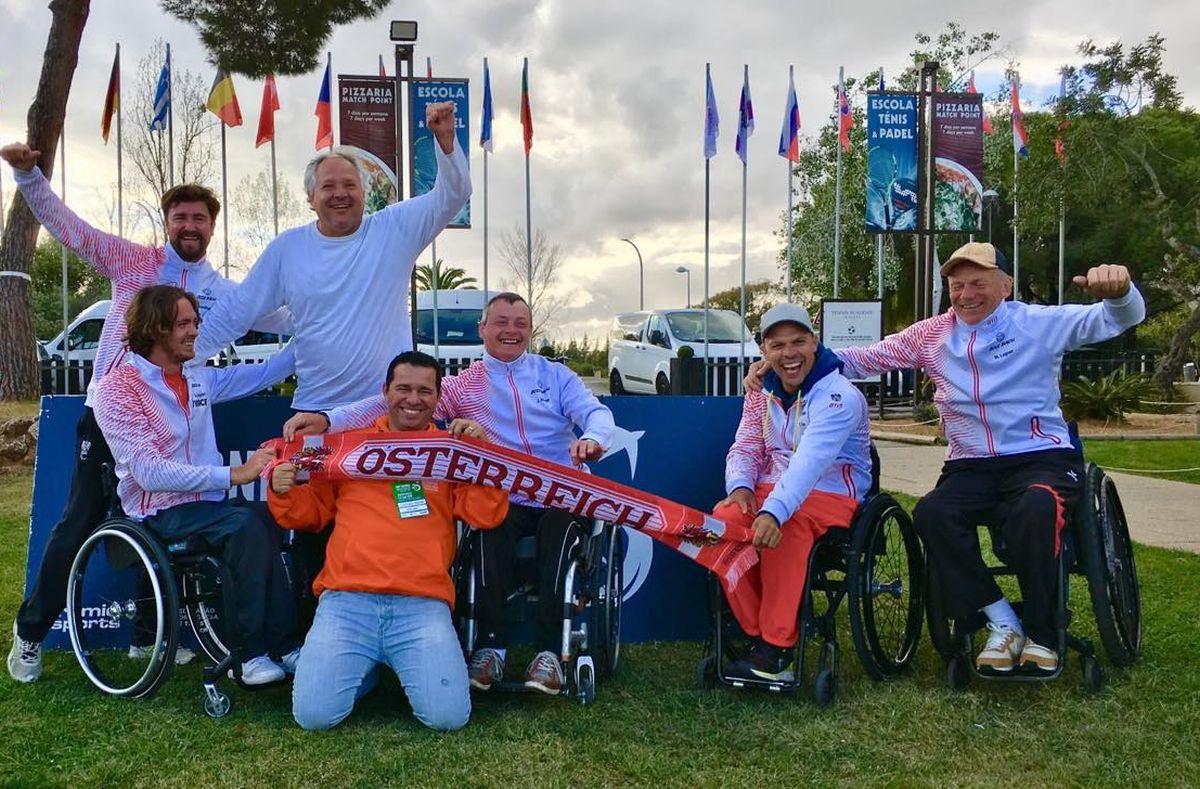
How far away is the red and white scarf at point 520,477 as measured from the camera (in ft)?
11.3

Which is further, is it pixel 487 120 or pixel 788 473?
pixel 487 120

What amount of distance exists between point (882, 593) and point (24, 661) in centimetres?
320

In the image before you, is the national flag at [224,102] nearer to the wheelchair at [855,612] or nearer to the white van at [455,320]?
the white van at [455,320]

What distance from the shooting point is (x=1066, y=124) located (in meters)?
15.5

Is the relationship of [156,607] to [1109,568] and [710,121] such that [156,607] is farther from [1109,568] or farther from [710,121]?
[710,121]

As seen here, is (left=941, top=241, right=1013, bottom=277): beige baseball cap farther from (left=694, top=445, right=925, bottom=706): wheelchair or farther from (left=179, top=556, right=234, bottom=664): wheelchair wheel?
(left=179, top=556, right=234, bottom=664): wheelchair wheel

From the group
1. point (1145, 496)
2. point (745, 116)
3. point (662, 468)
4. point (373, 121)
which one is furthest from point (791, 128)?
point (662, 468)

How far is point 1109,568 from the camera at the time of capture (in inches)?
144

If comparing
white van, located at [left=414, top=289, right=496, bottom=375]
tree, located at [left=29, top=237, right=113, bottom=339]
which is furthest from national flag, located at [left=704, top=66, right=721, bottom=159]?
tree, located at [left=29, top=237, right=113, bottom=339]

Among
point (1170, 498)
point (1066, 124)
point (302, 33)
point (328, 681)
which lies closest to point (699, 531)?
point (328, 681)

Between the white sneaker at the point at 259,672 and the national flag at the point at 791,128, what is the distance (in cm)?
1363

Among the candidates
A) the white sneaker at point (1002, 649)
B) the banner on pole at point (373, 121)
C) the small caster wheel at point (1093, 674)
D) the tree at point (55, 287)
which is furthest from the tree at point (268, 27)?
the tree at point (55, 287)

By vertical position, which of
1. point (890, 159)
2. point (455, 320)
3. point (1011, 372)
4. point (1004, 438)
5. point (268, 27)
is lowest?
point (1004, 438)

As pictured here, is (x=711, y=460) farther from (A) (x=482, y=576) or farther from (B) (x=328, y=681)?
(B) (x=328, y=681)
